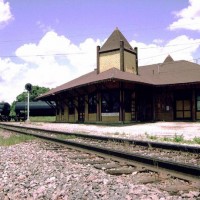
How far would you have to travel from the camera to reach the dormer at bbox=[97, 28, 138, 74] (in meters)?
27.8

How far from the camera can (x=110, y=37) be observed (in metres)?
29.8

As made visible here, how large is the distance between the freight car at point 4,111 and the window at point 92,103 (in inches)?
735

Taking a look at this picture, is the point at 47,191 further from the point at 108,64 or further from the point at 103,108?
the point at 108,64

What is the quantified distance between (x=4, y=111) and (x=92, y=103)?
1966 cm

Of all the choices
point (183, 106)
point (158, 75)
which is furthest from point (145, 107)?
point (158, 75)

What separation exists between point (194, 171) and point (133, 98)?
21.9 meters

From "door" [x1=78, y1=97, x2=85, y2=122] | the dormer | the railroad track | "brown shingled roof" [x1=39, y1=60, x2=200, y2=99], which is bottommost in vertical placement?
the railroad track

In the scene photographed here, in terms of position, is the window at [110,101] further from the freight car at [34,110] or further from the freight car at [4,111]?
the freight car at [4,111]

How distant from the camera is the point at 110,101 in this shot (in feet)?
84.1

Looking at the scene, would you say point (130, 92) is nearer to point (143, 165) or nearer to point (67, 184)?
point (143, 165)

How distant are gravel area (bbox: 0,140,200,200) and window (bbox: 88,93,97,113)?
67.6 feet

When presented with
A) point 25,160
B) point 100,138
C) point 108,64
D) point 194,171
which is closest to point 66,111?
point 108,64

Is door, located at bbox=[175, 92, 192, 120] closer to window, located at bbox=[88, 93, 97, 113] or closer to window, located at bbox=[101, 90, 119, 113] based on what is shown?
window, located at bbox=[101, 90, 119, 113]

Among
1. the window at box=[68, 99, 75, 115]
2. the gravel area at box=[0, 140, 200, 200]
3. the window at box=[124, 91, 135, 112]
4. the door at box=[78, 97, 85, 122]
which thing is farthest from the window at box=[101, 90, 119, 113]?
the gravel area at box=[0, 140, 200, 200]
